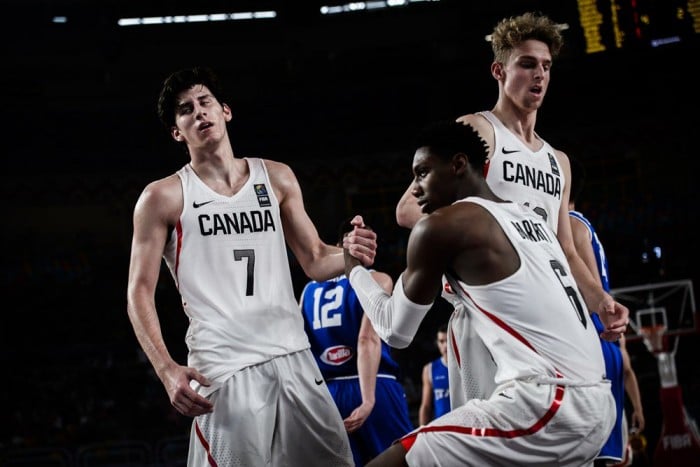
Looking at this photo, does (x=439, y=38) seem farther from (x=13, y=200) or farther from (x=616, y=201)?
(x=13, y=200)

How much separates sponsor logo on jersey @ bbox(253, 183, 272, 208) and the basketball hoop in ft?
26.3

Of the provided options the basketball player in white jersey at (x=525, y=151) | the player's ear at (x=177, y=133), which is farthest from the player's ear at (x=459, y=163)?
the player's ear at (x=177, y=133)

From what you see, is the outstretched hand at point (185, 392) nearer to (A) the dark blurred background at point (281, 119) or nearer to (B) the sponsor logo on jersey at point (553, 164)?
(B) the sponsor logo on jersey at point (553, 164)

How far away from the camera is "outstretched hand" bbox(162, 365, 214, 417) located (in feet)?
10.6

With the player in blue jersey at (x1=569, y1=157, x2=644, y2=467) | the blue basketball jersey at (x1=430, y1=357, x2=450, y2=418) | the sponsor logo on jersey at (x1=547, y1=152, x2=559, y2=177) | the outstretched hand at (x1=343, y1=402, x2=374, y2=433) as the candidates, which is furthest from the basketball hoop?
the sponsor logo on jersey at (x1=547, y1=152, x2=559, y2=177)

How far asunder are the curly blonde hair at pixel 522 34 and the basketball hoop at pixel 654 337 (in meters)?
7.23

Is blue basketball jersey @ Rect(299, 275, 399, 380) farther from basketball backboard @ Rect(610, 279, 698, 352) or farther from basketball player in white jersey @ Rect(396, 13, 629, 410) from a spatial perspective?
basketball backboard @ Rect(610, 279, 698, 352)

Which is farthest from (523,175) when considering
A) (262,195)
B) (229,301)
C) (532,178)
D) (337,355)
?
(337,355)

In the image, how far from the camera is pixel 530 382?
9.40 ft

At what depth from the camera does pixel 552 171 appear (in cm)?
420

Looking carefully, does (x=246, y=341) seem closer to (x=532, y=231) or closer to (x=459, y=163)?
(x=459, y=163)

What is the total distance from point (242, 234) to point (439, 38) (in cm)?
1672

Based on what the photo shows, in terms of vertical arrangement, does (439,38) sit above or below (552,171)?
above

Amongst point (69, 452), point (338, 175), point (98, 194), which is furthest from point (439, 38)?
point (69, 452)
